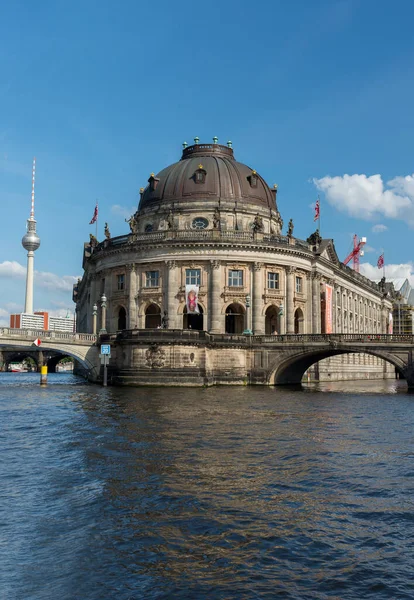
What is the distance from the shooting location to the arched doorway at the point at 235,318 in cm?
7962

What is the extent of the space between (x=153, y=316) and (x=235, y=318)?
10.7 meters

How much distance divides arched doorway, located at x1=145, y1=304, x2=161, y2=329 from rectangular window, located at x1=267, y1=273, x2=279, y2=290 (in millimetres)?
14165

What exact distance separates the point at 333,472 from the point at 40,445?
12.0m

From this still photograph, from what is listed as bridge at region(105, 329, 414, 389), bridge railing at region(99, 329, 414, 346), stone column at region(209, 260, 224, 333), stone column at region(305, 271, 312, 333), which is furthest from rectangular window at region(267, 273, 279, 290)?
bridge railing at region(99, 329, 414, 346)

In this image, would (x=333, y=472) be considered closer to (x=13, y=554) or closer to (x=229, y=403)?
(x=13, y=554)

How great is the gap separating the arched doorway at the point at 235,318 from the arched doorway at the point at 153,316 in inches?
350

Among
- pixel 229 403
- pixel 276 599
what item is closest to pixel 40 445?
pixel 276 599

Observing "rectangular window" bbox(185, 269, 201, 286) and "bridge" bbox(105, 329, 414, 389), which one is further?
"rectangular window" bbox(185, 269, 201, 286)

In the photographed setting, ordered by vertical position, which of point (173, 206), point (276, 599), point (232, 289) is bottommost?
point (276, 599)

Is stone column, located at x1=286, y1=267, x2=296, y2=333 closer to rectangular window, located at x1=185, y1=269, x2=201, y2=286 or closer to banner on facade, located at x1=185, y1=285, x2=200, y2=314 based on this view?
rectangular window, located at x1=185, y1=269, x2=201, y2=286

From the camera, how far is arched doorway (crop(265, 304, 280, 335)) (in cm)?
8238

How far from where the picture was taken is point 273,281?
7919 centimetres

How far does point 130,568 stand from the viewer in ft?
40.1

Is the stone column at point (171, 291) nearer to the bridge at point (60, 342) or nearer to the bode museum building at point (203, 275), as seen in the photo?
the bode museum building at point (203, 275)
